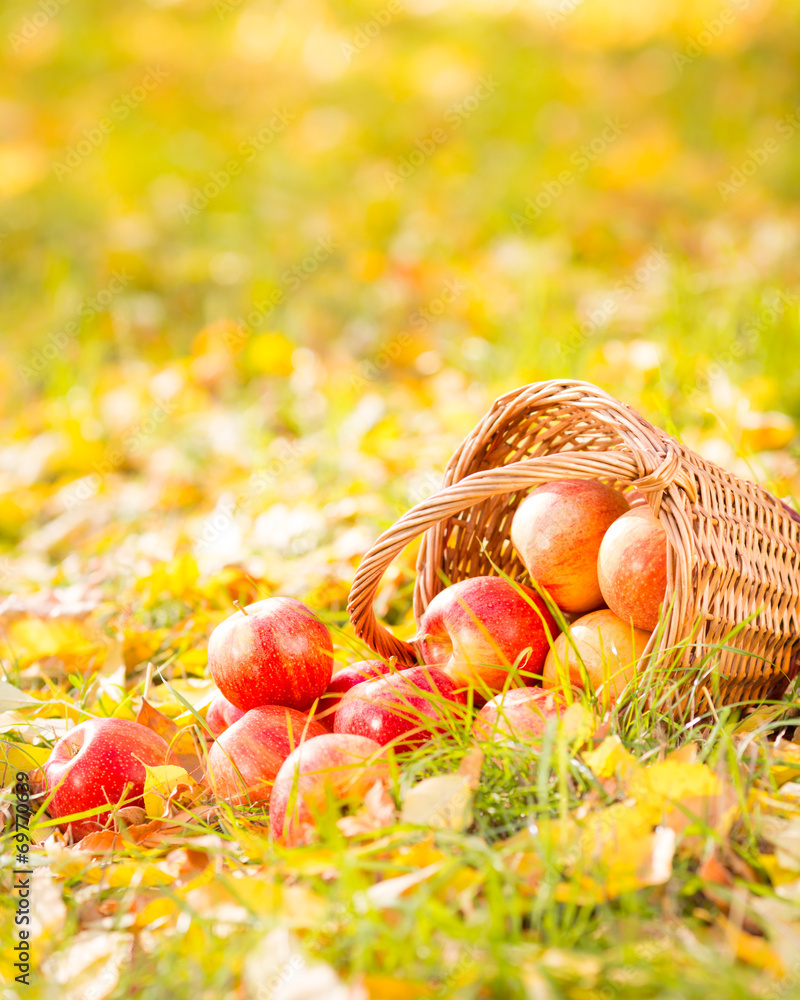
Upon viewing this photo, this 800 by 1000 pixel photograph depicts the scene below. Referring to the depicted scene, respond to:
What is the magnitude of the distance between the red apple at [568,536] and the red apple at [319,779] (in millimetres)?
438

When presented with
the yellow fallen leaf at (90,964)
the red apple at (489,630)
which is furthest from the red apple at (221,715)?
the yellow fallen leaf at (90,964)

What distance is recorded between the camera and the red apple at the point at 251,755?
1369 millimetres

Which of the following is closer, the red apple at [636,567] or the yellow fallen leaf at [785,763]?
the yellow fallen leaf at [785,763]

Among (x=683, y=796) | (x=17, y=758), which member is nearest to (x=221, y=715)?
(x=17, y=758)

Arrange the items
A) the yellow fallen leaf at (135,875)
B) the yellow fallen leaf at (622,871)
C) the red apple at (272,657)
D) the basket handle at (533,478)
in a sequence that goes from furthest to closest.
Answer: the red apple at (272,657)
the basket handle at (533,478)
the yellow fallen leaf at (135,875)
the yellow fallen leaf at (622,871)

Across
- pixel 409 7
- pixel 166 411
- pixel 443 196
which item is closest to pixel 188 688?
pixel 166 411

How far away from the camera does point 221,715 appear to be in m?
1.59

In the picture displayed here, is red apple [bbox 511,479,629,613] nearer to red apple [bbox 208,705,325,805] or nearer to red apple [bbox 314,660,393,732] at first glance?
red apple [bbox 314,660,393,732]

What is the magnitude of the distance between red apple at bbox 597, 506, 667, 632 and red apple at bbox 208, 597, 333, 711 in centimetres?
47

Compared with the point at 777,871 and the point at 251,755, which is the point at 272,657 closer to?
the point at 251,755

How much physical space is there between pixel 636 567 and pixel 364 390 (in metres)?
2.37

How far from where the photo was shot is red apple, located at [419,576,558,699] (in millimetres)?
1471

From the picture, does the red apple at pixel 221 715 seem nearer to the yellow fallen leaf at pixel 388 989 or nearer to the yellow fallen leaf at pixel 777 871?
the yellow fallen leaf at pixel 388 989

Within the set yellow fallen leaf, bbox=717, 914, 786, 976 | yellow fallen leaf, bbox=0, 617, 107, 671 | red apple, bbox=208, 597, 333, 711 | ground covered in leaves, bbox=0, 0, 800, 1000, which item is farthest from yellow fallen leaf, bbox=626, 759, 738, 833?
yellow fallen leaf, bbox=0, 617, 107, 671
